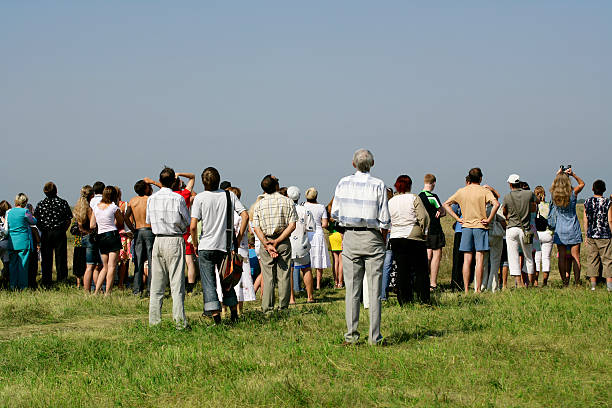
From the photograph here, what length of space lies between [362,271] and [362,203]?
74 centimetres

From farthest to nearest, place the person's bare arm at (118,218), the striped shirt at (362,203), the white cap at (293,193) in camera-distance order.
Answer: the person's bare arm at (118,218)
the white cap at (293,193)
the striped shirt at (362,203)

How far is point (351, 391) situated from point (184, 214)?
418 cm

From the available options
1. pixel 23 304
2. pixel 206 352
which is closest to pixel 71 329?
pixel 23 304

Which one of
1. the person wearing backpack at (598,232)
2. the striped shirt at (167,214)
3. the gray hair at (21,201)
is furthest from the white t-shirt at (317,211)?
the gray hair at (21,201)

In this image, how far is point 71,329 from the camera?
33.8 feet

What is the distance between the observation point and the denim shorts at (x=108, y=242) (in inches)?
538

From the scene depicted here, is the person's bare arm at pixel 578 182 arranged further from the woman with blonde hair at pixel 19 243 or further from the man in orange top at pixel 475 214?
the woman with blonde hair at pixel 19 243

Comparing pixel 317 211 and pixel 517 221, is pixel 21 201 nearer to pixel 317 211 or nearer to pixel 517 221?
pixel 317 211

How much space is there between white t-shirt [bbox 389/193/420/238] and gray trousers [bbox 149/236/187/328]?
123 inches

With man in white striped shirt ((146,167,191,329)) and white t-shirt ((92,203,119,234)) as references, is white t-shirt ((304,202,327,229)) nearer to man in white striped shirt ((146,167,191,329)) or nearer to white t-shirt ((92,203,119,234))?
white t-shirt ((92,203,119,234))

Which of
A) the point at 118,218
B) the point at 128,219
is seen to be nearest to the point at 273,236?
the point at 128,219

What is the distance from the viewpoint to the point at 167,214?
9.34 metres

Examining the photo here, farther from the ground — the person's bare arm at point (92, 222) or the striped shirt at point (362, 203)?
the striped shirt at point (362, 203)

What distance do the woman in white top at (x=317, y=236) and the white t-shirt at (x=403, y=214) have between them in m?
3.20
